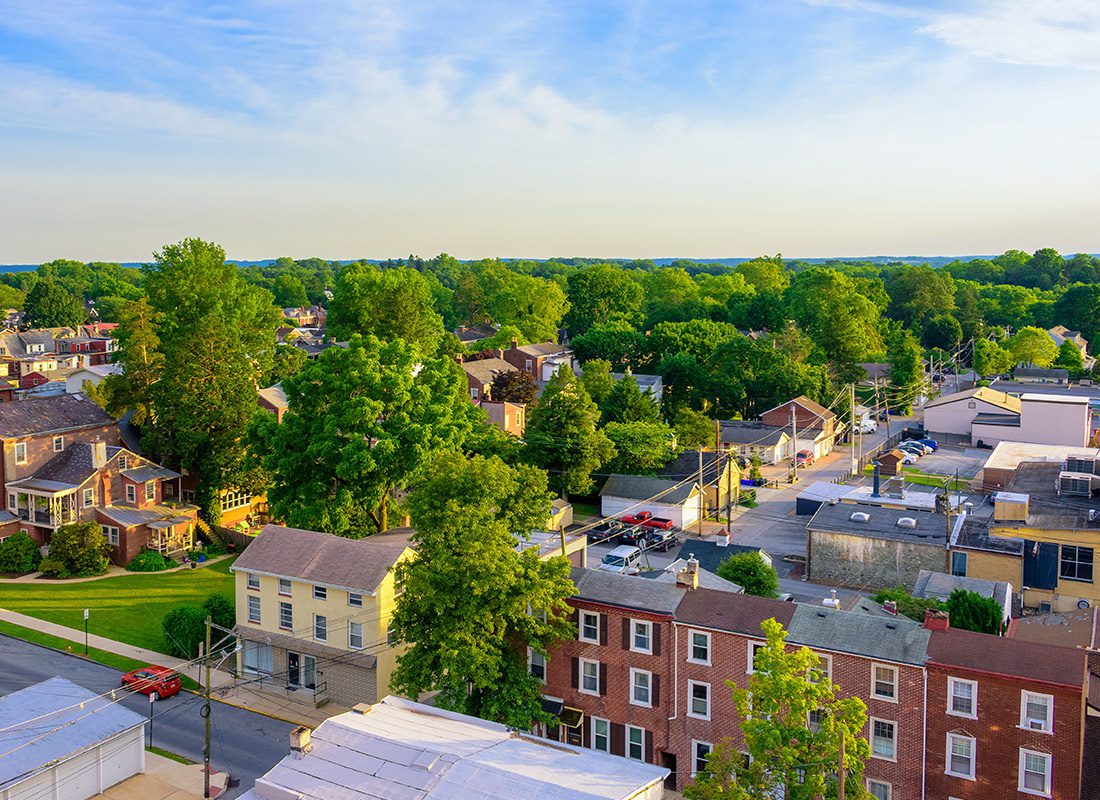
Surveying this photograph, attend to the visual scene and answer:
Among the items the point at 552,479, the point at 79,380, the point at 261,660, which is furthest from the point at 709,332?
the point at 261,660

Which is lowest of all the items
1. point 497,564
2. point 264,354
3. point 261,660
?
point 261,660

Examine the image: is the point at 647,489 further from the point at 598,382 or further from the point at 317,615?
the point at 317,615

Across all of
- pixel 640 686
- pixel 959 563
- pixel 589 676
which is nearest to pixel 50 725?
pixel 589 676

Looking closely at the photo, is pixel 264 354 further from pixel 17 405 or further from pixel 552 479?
pixel 552 479

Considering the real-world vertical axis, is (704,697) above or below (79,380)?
below

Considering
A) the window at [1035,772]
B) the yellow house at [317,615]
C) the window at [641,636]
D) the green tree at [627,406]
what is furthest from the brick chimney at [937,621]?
the green tree at [627,406]

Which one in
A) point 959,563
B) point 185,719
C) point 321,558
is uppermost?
point 321,558
